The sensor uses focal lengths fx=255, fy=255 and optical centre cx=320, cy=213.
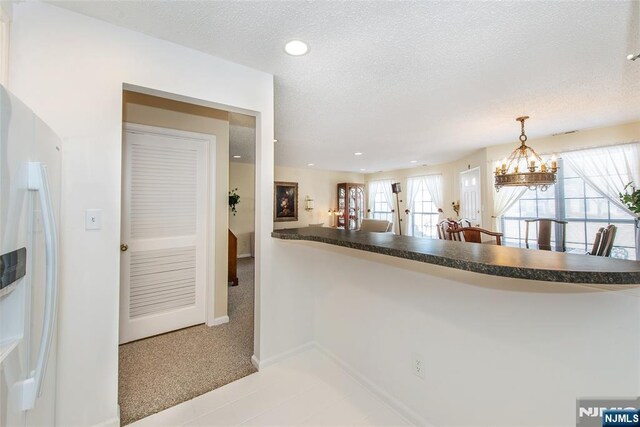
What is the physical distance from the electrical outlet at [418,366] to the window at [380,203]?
6.39m

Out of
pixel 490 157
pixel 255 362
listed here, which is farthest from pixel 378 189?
pixel 255 362

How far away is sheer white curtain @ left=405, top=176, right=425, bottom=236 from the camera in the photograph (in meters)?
6.92

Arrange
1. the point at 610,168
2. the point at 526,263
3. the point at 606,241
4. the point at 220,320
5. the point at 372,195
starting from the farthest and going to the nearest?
the point at 372,195
the point at 610,168
the point at 220,320
the point at 606,241
the point at 526,263

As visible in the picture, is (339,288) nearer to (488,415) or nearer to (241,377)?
(241,377)

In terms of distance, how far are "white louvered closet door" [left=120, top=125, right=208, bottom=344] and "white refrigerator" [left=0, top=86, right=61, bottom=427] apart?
57.1 inches

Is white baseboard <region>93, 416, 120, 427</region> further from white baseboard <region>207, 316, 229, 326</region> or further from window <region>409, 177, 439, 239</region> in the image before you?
window <region>409, 177, 439, 239</region>

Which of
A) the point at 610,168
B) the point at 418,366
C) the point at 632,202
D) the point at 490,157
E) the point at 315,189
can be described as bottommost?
the point at 418,366

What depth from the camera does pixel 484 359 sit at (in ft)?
4.15

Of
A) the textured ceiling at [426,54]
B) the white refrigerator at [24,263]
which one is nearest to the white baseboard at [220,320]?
the white refrigerator at [24,263]

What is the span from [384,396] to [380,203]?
6687 mm

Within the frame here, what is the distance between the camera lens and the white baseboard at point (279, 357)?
80.3 inches

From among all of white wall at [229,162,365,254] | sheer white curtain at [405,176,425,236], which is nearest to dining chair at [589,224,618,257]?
sheer white curtain at [405,176,425,236]

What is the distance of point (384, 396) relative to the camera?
172 cm

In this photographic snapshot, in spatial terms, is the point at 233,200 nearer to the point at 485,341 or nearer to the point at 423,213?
the point at 423,213
